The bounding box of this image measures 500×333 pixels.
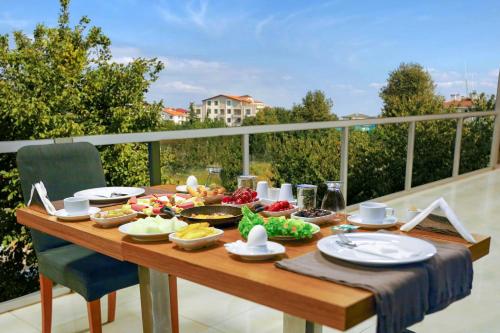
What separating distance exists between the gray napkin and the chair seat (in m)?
0.97

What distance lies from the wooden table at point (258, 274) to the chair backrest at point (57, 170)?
1.65ft

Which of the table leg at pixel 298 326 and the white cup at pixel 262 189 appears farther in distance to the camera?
the white cup at pixel 262 189

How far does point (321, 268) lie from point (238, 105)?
1573 centimetres

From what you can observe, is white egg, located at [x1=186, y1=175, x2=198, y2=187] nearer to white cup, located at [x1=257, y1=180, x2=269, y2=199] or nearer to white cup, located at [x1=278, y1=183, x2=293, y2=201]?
white cup, located at [x1=257, y1=180, x2=269, y2=199]

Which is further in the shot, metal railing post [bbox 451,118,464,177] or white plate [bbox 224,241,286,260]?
metal railing post [bbox 451,118,464,177]

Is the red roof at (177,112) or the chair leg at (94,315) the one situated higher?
the red roof at (177,112)

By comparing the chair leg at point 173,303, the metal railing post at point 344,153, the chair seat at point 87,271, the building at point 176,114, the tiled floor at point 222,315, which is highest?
the building at point 176,114

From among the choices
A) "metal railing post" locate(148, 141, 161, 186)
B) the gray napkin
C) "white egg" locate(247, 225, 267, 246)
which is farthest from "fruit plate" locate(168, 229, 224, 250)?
"metal railing post" locate(148, 141, 161, 186)

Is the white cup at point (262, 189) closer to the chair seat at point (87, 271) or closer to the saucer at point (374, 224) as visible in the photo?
the saucer at point (374, 224)

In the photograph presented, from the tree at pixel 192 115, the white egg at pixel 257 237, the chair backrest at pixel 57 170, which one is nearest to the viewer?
the white egg at pixel 257 237

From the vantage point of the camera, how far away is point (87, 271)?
5.77 ft

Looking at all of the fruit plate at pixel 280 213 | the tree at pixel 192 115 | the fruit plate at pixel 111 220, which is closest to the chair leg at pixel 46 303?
the fruit plate at pixel 111 220

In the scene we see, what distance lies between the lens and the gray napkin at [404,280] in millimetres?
926

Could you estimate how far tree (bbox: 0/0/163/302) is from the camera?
12086mm
